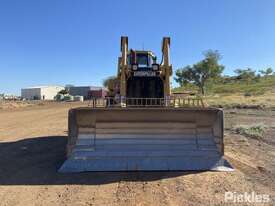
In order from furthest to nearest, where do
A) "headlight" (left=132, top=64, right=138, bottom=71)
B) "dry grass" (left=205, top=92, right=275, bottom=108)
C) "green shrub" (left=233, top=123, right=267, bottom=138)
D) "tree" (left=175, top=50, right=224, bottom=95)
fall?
"tree" (left=175, top=50, right=224, bottom=95), "dry grass" (left=205, top=92, right=275, bottom=108), "green shrub" (left=233, top=123, right=267, bottom=138), "headlight" (left=132, top=64, right=138, bottom=71)

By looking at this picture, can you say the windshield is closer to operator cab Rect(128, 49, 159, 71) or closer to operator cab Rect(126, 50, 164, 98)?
operator cab Rect(128, 49, 159, 71)

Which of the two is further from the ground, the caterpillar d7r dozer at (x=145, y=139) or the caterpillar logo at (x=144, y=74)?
the caterpillar logo at (x=144, y=74)

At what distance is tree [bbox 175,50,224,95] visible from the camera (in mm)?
67875

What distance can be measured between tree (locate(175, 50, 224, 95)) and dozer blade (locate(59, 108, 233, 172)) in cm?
6092

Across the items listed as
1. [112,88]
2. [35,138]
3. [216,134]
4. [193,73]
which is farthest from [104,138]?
[193,73]

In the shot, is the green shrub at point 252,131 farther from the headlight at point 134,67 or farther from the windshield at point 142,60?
the headlight at point 134,67

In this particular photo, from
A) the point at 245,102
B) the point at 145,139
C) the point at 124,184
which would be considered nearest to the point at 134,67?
the point at 145,139

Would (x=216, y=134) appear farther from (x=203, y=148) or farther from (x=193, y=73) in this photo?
(x=193, y=73)

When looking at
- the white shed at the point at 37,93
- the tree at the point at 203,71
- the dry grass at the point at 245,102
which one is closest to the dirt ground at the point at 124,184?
the dry grass at the point at 245,102

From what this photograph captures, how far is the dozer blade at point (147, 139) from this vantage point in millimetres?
7238

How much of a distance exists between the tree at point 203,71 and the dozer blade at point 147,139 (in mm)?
60922

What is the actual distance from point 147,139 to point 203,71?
62385 mm
